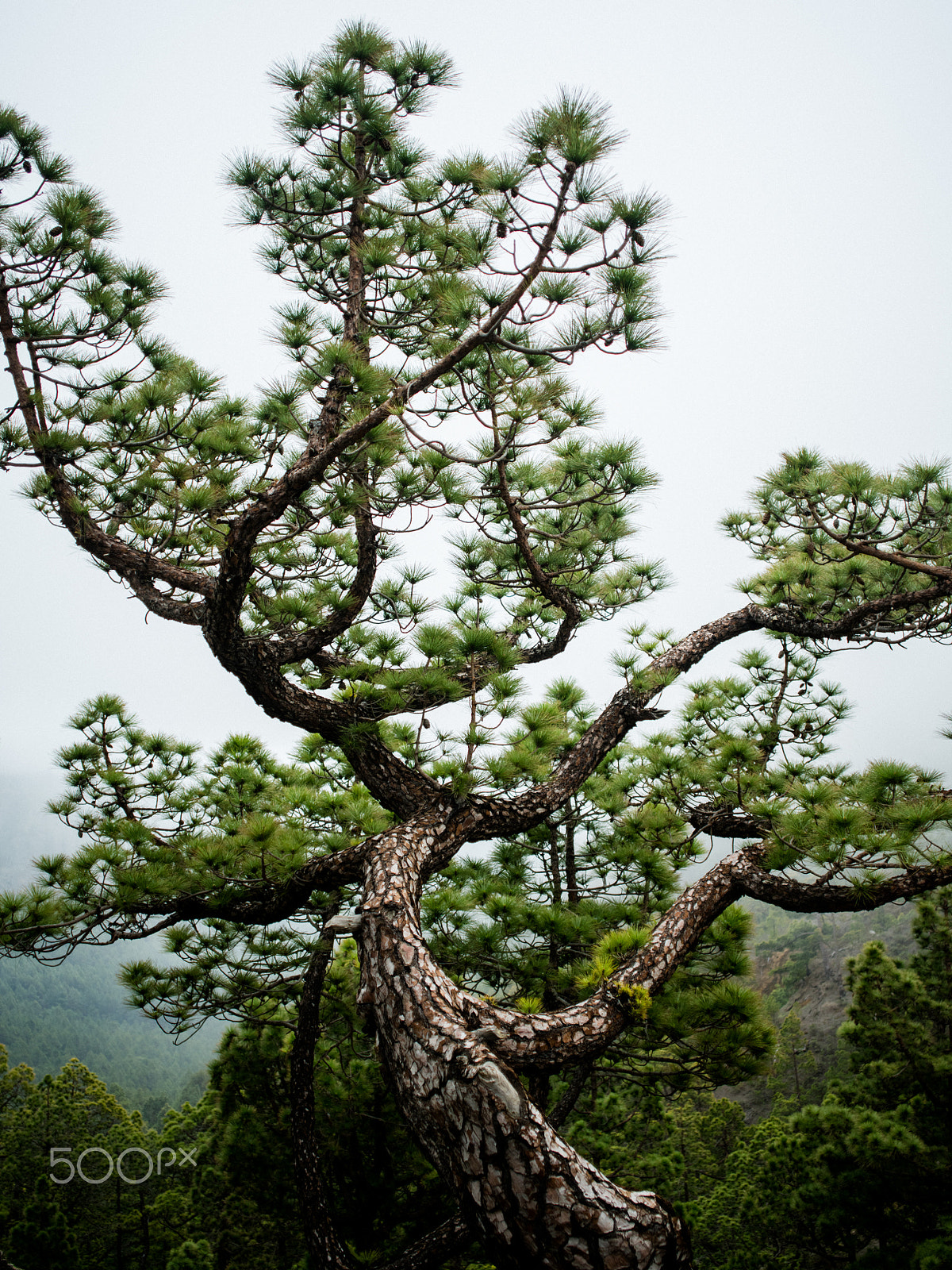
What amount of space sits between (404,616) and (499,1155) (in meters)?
1.98

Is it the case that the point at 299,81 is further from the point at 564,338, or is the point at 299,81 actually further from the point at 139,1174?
the point at 139,1174

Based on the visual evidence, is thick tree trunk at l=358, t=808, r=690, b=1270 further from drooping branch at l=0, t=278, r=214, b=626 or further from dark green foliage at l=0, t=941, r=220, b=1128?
dark green foliage at l=0, t=941, r=220, b=1128

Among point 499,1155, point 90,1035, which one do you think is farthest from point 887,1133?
point 90,1035

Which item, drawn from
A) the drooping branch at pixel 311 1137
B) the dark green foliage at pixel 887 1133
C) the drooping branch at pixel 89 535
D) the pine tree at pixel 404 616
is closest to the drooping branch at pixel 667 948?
the pine tree at pixel 404 616

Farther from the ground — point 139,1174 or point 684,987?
point 684,987

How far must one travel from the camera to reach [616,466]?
8.29 feet

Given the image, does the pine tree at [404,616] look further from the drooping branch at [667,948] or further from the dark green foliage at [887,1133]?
the dark green foliage at [887,1133]

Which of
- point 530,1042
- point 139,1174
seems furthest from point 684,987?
point 139,1174

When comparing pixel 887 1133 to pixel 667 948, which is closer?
pixel 667 948

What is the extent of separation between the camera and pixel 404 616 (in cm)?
290

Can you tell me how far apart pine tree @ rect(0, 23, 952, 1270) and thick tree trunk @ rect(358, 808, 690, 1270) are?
20 mm

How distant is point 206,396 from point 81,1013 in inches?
997

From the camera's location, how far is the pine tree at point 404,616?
2.02m

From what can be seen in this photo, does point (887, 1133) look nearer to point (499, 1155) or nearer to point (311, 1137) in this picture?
point (311, 1137)
